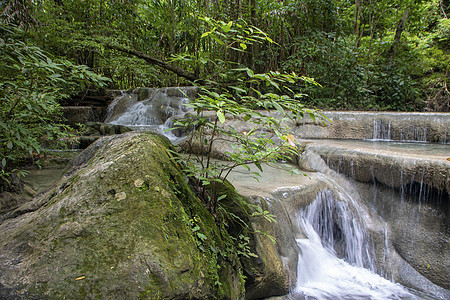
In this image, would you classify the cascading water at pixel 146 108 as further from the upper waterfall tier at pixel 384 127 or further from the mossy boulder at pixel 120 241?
the mossy boulder at pixel 120 241

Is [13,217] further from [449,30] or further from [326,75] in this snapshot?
[449,30]

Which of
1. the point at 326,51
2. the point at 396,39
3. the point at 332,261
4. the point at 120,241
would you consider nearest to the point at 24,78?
the point at 120,241

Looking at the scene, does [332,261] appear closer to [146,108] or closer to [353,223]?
[353,223]

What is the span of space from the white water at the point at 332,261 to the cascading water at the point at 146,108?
688cm

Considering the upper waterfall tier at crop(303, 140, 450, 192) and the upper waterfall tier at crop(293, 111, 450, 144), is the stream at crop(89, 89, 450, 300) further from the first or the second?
the upper waterfall tier at crop(293, 111, 450, 144)

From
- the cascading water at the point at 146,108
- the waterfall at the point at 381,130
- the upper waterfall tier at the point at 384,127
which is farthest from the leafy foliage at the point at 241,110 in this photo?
the cascading water at the point at 146,108

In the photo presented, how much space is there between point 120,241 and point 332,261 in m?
3.03

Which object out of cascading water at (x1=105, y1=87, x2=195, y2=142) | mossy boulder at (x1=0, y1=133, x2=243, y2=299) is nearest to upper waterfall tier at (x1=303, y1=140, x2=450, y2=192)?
mossy boulder at (x1=0, y1=133, x2=243, y2=299)

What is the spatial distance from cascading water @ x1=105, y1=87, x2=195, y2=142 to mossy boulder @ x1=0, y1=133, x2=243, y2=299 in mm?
8084

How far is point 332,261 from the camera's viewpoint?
3473 mm

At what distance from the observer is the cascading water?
401 inches

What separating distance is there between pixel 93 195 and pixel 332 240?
339 centimetres

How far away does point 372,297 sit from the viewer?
10.00 feet

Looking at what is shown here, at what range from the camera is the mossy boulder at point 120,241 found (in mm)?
1220
